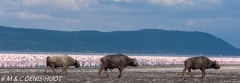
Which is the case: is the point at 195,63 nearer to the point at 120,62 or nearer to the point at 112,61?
the point at 120,62

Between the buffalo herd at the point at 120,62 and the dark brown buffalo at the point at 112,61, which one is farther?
the buffalo herd at the point at 120,62

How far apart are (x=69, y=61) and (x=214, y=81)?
11349 mm

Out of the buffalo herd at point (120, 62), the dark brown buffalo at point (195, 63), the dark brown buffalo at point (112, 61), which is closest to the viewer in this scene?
the dark brown buffalo at point (112, 61)

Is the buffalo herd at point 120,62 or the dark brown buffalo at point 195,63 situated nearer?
the buffalo herd at point 120,62

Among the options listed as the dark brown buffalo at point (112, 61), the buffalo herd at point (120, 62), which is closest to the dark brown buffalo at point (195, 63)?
the buffalo herd at point (120, 62)

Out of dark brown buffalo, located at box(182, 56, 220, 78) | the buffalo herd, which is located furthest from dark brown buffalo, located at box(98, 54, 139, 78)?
dark brown buffalo, located at box(182, 56, 220, 78)

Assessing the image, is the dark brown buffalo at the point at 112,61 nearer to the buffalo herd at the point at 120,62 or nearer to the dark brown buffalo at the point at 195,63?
the buffalo herd at the point at 120,62

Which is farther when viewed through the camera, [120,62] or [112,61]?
[120,62]

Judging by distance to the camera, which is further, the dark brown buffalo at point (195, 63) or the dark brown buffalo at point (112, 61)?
the dark brown buffalo at point (195, 63)

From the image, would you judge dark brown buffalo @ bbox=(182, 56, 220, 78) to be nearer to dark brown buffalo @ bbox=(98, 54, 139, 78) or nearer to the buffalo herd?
the buffalo herd

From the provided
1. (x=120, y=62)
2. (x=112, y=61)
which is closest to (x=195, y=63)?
(x=120, y=62)

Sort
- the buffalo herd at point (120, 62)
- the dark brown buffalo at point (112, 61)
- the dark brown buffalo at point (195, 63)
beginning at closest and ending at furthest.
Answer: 1. the dark brown buffalo at point (112, 61)
2. the buffalo herd at point (120, 62)
3. the dark brown buffalo at point (195, 63)

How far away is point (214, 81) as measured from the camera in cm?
3569

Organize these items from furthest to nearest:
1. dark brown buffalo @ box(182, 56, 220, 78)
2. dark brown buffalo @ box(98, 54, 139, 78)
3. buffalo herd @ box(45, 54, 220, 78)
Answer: dark brown buffalo @ box(182, 56, 220, 78) → buffalo herd @ box(45, 54, 220, 78) → dark brown buffalo @ box(98, 54, 139, 78)
